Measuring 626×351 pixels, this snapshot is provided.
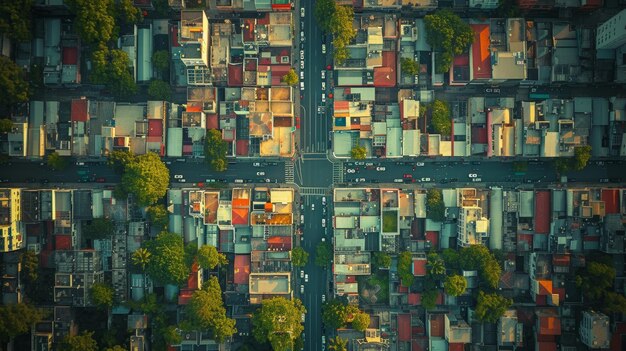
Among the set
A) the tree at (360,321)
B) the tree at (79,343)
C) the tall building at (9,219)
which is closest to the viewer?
the tall building at (9,219)

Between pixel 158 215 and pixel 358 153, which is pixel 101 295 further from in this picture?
pixel 358 153

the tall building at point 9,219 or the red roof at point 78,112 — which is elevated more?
the red roof at point 78,112

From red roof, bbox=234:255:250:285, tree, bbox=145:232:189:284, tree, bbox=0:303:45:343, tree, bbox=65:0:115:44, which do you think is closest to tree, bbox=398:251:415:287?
red roof, bbox=234:255:250:285

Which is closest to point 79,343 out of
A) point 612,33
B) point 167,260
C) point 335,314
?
point 167,260

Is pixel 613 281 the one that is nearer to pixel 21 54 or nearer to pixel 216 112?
pixel 216 112

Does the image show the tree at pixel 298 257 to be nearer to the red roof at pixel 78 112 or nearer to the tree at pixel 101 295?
the tree at pixel 101 295

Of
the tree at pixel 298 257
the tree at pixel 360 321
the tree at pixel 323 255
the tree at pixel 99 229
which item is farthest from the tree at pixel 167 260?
the tree at pixel 360 321
